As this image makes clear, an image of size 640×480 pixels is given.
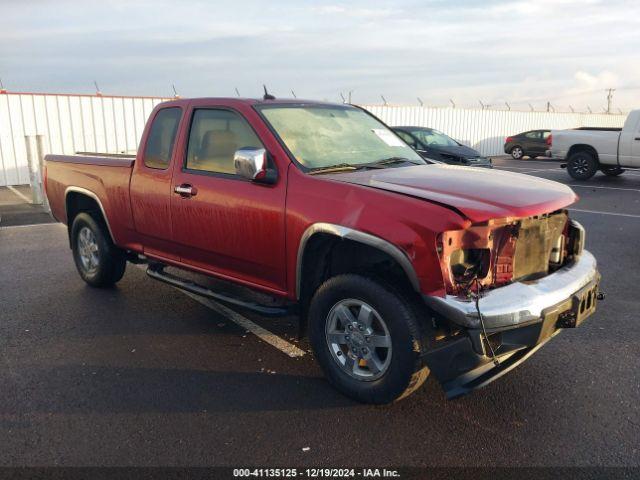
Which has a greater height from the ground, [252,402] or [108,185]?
[108,185]

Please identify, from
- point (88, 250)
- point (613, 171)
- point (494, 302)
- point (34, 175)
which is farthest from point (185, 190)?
point (613, 171)

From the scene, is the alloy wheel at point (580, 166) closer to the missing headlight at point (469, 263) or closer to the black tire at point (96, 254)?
the black tire at point (96, 254)

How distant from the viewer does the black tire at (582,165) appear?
15.6m

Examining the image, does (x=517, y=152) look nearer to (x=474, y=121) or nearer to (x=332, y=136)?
(x=474, y=121)

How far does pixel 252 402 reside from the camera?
3492 millimetres

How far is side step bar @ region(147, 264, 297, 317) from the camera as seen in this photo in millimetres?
3896

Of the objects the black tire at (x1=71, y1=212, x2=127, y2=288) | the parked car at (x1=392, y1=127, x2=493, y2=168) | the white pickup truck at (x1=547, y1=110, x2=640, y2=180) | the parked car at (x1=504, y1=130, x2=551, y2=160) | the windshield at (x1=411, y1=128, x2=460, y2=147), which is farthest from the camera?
the parked car at (x1=504, y1=130, x2=551, y2=160)

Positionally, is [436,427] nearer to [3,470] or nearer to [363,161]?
[363,161]

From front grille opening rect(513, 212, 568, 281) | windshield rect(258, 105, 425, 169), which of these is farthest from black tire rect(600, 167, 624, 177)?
front grille opening rect(513, 212, 568, 281)

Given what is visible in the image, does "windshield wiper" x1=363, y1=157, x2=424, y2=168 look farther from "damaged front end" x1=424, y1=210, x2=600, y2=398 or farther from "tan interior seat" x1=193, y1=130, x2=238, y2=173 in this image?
"damaged front end" x1=424, y1=210, x2=600, y2=398

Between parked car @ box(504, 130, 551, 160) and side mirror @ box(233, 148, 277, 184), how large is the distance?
2351cm

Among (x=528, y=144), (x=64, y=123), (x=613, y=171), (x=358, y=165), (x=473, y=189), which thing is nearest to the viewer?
(x=473, y=189)

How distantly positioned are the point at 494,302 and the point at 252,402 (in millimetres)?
1622

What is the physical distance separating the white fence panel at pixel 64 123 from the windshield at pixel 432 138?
28.5 feet
